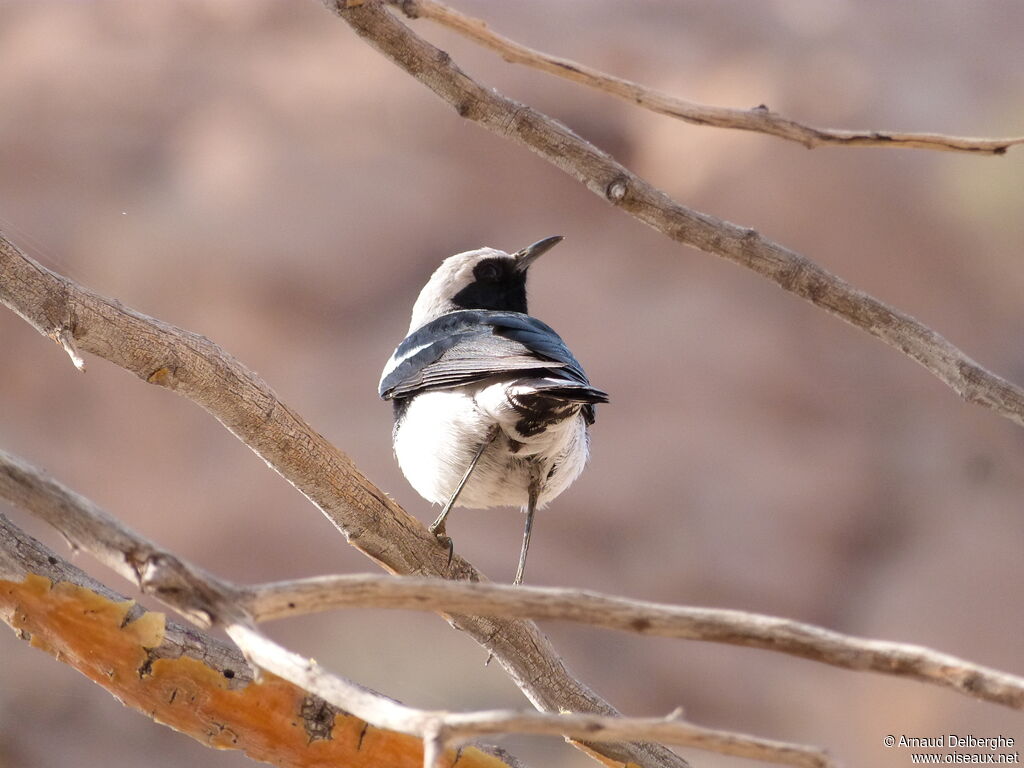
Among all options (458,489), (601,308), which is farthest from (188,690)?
(601,308)

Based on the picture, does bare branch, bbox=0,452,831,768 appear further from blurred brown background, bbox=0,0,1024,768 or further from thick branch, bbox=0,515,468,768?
blurred brown background, bbox=0,0,1024,768

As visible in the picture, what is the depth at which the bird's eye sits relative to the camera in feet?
18.4

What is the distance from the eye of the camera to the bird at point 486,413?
3867mm

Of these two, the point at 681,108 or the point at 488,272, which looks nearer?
the point at 681,108

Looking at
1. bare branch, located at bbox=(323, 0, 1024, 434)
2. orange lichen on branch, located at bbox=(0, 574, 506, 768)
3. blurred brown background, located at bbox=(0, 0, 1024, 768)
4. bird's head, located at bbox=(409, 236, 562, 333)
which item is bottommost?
orange lichen on branch, located at bbox=(0, 574, 506, 768)

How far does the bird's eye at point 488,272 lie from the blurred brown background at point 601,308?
483cm

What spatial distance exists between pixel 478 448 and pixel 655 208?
1.22 metres

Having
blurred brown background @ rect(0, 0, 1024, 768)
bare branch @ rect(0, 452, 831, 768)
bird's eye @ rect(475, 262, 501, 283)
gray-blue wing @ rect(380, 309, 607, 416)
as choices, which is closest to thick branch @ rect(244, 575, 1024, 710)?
bare branch @ rect(0, 452, 831, 768)

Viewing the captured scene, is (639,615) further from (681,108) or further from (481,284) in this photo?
(481,284)

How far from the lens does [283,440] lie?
357 cm

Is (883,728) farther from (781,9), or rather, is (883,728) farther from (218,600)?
(218,600)

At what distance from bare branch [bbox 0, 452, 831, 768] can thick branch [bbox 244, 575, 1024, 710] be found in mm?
82

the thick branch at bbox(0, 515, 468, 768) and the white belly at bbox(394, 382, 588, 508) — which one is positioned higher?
the white belly at bbox(394, 382, 588, 508)

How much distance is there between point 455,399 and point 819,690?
689 centimetres
